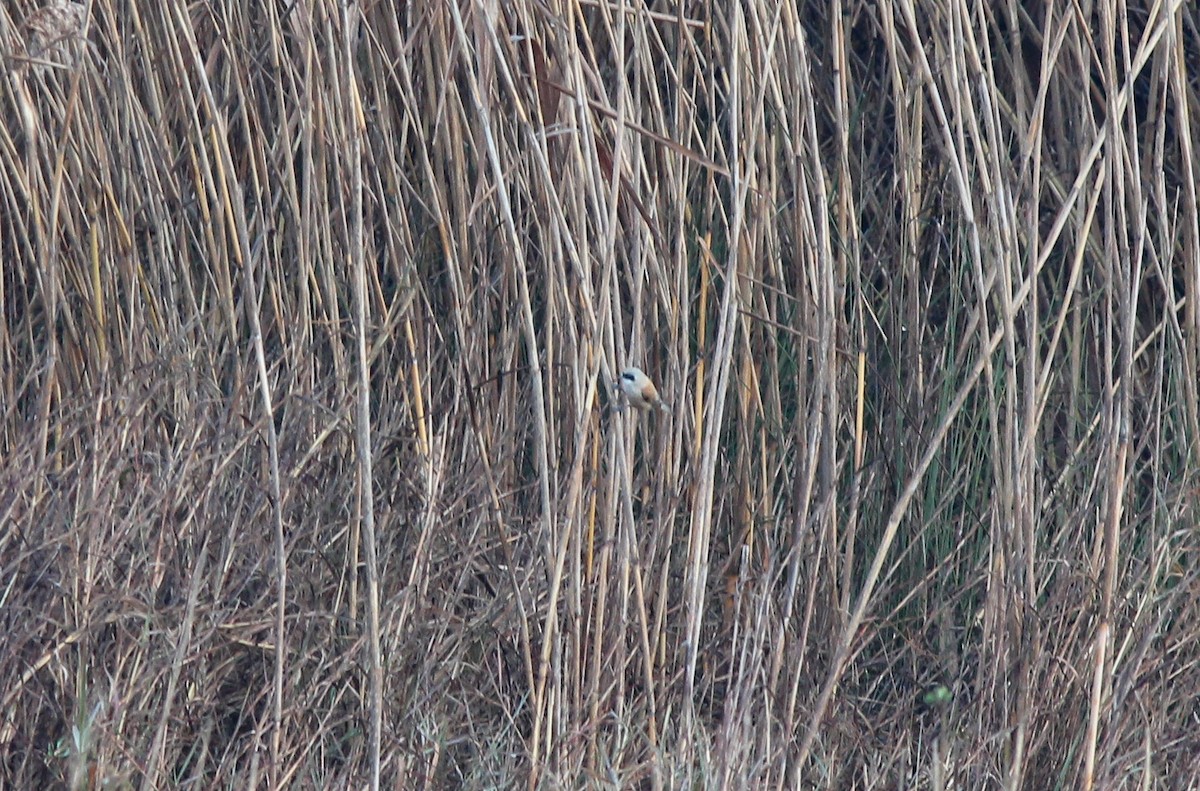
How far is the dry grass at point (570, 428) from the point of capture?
146 cm

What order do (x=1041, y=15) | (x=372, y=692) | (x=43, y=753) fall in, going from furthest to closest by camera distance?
(x=1041, y=15) < (x=43, y=753) < (x=372, y=692)

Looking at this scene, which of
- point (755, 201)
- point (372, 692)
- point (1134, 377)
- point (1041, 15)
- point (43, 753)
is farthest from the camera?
point (1041, 15)

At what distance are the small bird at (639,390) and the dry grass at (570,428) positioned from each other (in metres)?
0.04

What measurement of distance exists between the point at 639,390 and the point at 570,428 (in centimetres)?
16

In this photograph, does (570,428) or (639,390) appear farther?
(570,428)

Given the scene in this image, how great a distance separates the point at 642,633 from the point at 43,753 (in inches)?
27.2

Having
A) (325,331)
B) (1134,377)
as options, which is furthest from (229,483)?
(1134,377)

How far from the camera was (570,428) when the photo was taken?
5.27 ft

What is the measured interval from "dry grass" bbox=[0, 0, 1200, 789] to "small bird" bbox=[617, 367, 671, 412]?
0.04 m

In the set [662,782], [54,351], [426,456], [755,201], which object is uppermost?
[755,201]

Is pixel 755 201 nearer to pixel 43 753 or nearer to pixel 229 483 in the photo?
pixel 229 483

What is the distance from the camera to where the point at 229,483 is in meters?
1.68

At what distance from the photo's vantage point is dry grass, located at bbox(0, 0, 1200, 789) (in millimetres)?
1462

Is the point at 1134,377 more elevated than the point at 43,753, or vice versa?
the point at 1134,377
